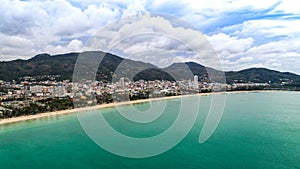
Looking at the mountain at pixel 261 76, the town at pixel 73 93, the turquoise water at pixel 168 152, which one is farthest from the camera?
the mountain at pixel 261 76

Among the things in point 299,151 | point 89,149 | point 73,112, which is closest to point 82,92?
point 73,112

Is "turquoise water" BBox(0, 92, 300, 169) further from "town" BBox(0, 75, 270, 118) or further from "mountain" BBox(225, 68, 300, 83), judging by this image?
"mountain" BBox(225, 68, 300, 83)

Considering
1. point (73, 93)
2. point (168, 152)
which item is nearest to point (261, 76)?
point (73, 93)

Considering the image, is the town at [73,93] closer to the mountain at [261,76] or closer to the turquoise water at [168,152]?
the turquoise water at [168,152]

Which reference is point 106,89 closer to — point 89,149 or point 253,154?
point 89,149

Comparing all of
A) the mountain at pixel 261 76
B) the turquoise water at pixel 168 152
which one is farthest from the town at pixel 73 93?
the mountain at pixel 261 76

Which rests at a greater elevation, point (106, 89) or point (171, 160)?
point (106, 89)

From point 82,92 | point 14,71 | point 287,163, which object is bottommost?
point 287,163
